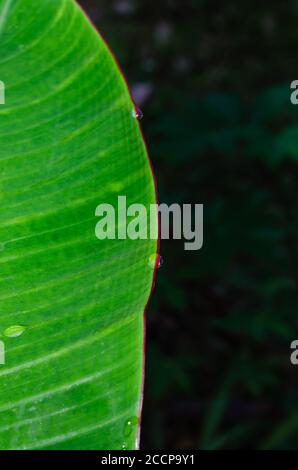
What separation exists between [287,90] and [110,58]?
1.40 m

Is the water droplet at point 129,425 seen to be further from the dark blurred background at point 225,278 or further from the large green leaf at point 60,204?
the dark blurred background at point 225,278

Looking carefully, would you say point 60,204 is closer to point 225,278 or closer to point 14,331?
point 14,331

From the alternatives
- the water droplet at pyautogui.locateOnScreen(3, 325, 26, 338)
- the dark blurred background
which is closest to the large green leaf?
the water droplet at pyautogui.locateOnScreen(3, 325, 26, 338)

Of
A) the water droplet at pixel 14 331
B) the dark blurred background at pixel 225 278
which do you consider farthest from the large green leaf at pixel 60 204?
the dark blurred background at pixel 225 278

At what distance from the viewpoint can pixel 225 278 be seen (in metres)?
2.12

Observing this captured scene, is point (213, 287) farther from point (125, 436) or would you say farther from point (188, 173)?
point (125, 436)

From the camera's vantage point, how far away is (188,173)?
2.20 metres

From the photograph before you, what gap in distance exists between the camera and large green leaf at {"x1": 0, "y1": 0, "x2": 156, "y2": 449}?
664 mm

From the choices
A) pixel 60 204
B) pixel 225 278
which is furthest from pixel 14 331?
pixel 225 278

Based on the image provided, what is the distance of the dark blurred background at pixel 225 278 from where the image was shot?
6.12ft

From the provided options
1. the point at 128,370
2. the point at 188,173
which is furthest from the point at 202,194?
the point at 128,370

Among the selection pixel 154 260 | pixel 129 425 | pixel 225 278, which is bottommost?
pixel 129 425

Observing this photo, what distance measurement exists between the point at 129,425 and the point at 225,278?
4.69 ft

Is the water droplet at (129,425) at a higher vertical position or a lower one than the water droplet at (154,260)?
lower
